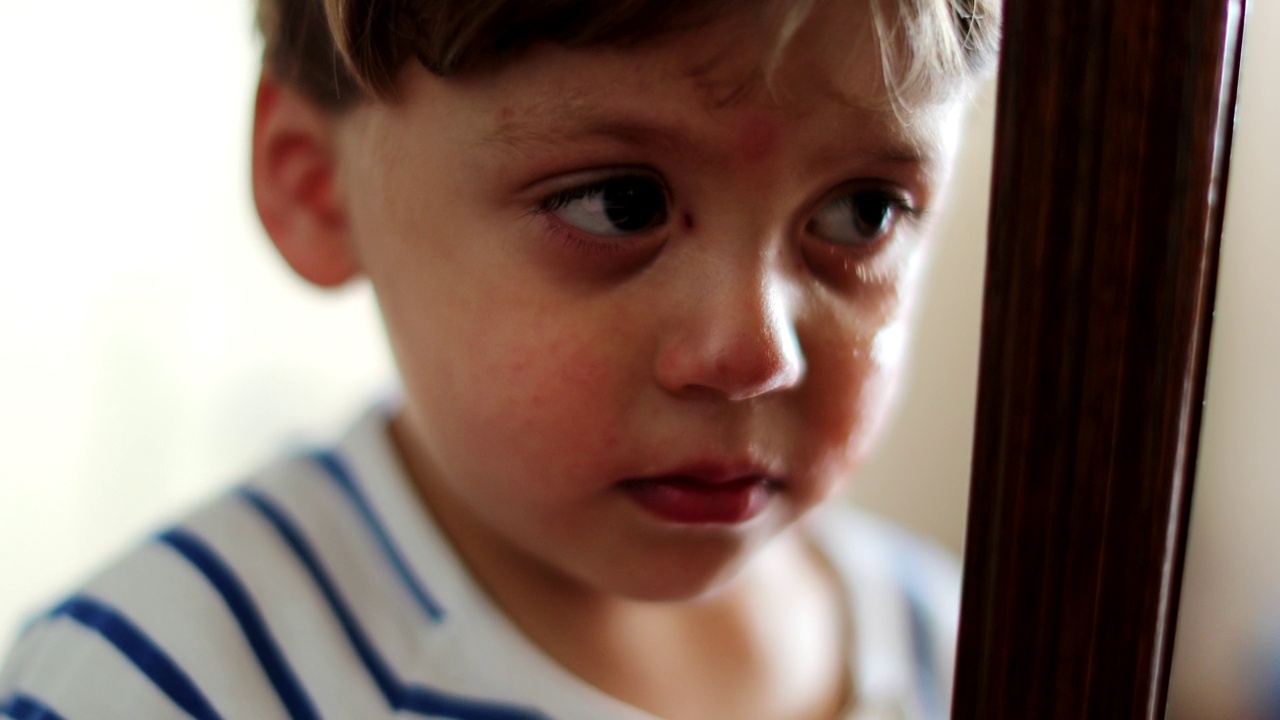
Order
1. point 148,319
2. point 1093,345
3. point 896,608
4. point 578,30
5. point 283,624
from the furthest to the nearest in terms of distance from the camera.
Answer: point 148,319, point 896,608, point 283,624, point 578,30, point 1093,345

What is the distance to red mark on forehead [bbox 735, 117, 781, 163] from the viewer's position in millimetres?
344

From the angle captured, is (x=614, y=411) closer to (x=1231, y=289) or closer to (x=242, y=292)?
(x=1231, y=289)

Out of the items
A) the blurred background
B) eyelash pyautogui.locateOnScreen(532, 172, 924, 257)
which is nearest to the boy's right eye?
eyelash pyautogui.locateOnScreen(532, 172, 924, 257)

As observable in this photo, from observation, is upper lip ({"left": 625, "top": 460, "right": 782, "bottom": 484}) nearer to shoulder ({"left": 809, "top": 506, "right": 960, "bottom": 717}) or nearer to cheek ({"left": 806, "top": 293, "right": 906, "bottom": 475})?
cheek ({"left": 806, "top": 293, "right": 906, "bottom": 475})

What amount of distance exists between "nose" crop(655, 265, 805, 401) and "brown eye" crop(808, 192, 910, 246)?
4 centimetres

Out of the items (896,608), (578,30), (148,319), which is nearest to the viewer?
(578,30)

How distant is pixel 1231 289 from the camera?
0.26 m

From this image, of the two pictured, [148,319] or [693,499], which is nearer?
[693,499]

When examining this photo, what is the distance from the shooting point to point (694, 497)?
39 centimetres

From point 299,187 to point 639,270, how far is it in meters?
0.18

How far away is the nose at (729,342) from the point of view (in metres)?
0.35

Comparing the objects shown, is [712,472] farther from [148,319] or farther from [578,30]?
[148,319]

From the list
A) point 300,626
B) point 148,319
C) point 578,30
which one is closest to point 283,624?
point 300,626

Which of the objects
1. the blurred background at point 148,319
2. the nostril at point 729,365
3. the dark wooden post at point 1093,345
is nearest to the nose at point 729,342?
the nostril at point 729,365
